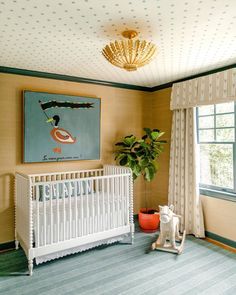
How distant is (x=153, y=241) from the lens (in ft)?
10.7

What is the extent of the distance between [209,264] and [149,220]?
1.12 metres

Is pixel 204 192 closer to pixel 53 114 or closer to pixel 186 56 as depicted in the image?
pixel 186 56

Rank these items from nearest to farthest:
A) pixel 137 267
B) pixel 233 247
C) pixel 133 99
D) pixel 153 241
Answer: pixel 137 267
pixel 233 247
pixel 153 241
pixel 133 99

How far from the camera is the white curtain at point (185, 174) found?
336 cm

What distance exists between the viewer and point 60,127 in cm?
338

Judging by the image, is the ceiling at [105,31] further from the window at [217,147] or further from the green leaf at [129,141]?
the green leaf at [129,141]

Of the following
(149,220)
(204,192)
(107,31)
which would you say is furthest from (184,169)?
(107,31)

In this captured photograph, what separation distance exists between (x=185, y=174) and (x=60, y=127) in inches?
76.5

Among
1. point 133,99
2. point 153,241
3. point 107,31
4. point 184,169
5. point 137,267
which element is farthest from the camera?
point 133,99

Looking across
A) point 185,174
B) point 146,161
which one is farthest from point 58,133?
point 185,174

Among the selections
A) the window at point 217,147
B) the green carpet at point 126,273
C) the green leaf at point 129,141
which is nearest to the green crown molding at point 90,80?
the window at point 217,147

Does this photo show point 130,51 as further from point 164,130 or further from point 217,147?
point 164,130

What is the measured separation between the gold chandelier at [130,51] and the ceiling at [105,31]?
0.52 feet

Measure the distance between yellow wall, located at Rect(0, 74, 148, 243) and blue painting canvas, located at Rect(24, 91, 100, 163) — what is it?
0.36 feet
